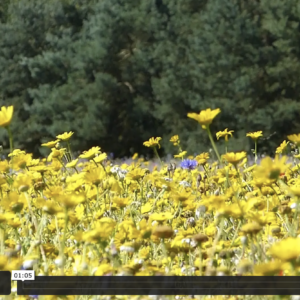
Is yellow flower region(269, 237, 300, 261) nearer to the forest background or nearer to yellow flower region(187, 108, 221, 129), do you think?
yellow flower region(187, 108, 221, 129)

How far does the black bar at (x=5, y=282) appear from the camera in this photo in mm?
899

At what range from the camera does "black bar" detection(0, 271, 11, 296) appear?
90cm

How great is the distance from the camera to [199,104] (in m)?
10.4

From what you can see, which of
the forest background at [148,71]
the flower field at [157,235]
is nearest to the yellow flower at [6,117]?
the flower field at [157,235]

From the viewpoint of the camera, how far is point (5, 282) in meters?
0.92

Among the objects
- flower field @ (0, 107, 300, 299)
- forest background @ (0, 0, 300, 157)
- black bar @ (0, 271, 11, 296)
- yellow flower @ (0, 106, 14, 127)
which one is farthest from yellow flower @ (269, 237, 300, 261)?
forest background @ (0, 0, 300, 157)

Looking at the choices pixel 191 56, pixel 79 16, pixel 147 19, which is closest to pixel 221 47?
pixel 191 56

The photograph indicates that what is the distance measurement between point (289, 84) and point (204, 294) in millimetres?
10007

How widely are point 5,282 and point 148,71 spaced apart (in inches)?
429

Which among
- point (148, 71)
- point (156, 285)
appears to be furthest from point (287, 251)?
point (148, 71)

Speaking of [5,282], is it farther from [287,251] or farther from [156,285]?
[287,251]

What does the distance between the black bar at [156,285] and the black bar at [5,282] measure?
0.08 ft

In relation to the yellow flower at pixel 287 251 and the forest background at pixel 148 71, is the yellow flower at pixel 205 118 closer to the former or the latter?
the yellow flower at pixel 287 251

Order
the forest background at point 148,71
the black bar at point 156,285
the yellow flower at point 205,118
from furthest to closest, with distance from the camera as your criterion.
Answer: the forest background at point 148,71 < the yellow flower at point 205,118 < the black bar at point 156,285
